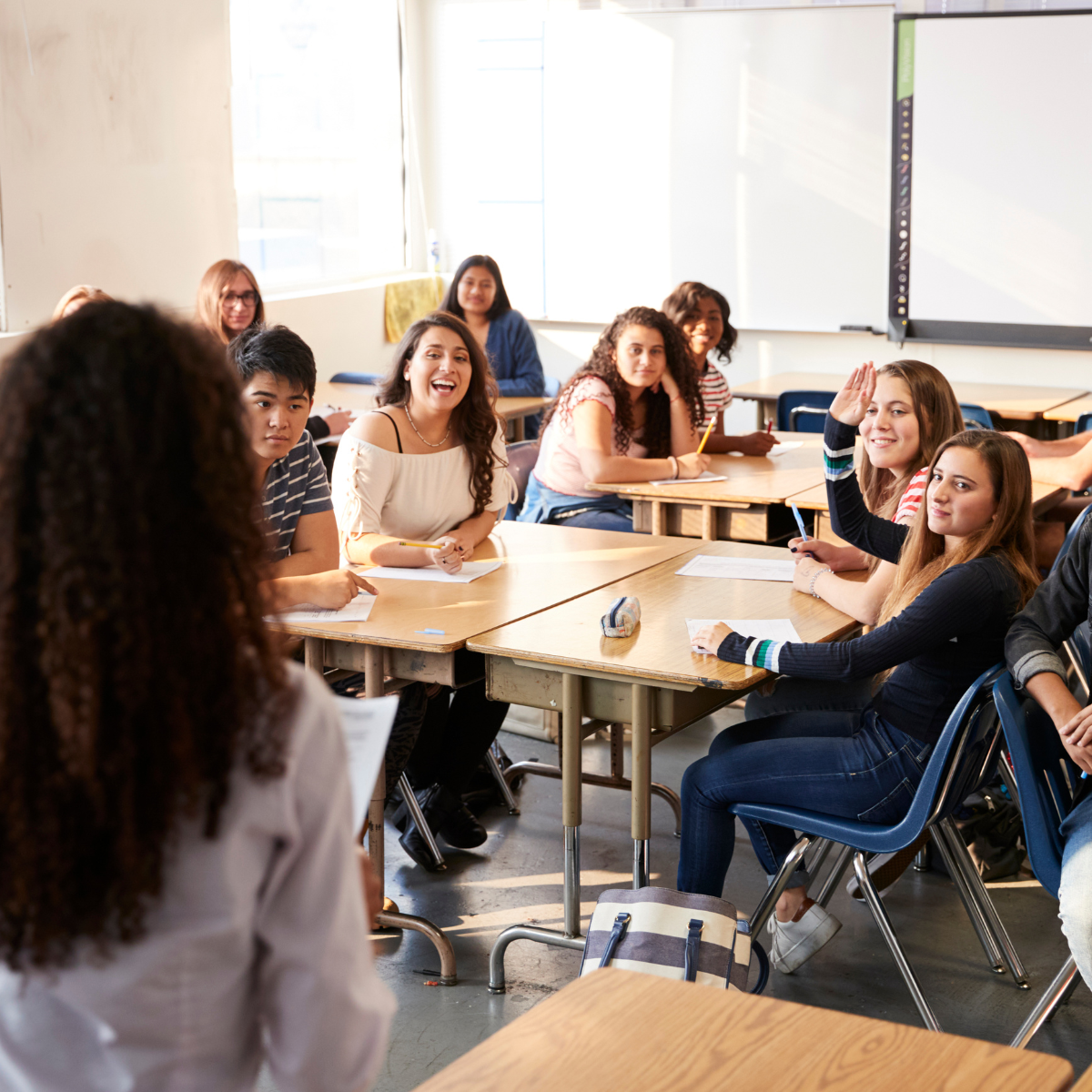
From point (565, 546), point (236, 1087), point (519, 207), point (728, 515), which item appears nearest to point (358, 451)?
point (565, 546)

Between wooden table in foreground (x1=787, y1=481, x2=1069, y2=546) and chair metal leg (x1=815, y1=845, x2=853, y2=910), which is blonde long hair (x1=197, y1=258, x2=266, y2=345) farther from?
chair metal leg (x1=815, y1=845, x2=853, y2=910)

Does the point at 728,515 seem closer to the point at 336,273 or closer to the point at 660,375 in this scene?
the point at 660,375

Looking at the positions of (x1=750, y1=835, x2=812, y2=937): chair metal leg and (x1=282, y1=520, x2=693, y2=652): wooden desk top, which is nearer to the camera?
(x1=750, y1=835, x2=812, y2=937): chair metal leg

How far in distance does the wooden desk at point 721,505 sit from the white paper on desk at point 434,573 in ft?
3.14

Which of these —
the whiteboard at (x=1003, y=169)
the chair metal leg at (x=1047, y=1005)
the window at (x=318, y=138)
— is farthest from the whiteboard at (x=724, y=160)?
the chair metal leg at (x=1047, y=1005)

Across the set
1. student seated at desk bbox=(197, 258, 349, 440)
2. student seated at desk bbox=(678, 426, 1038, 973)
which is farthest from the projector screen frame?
student seated at desk bbox=(678, 426, 1038, 973)

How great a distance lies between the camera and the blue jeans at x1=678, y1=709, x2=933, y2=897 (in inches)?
89.0

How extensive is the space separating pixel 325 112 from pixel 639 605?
15.5 feet

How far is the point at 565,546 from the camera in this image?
3.29m

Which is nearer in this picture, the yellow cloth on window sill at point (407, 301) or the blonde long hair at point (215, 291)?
the blonde long hair at point (215, 291)

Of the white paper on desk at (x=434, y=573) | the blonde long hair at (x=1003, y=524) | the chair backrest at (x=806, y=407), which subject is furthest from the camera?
the chair backrest at (x=806, y=407)

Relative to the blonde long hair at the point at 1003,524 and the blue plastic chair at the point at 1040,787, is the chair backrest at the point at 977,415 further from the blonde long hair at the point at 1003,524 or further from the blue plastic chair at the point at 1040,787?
the blue plastic chair at the point at 1040,787

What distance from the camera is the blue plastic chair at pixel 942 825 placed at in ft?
7.06

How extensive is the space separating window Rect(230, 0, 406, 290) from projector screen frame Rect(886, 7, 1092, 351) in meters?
2.75
